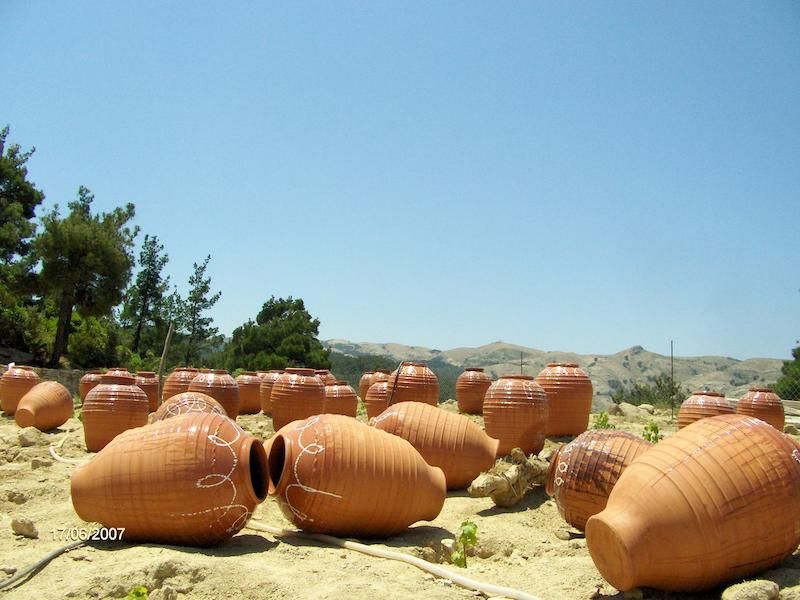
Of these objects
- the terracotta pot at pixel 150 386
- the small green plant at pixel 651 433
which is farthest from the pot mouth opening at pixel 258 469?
the terracotta pot at pixel 150 386

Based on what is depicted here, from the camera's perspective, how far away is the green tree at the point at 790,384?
2881 centimetres

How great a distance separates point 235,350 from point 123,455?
2971cm

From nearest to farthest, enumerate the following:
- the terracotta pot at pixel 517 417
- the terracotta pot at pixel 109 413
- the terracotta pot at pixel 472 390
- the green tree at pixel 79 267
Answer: the terracotta pot at pixel 517 417 < the terracotta pot at pixel 109 413 < the terracotta pot at pixel 472 390 < the green tree at pixel 79 267

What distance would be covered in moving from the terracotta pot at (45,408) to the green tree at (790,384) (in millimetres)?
26024

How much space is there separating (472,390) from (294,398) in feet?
13.3

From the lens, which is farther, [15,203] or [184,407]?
[15,203]

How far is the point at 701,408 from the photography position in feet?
36.7

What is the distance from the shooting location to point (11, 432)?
1277 cm

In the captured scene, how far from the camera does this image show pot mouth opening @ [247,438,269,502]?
5.64 metres

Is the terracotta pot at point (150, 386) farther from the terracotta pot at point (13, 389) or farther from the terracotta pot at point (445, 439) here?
the terracotta pot at point (445, 439)

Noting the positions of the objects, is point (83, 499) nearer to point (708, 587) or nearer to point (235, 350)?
point (708, 587)

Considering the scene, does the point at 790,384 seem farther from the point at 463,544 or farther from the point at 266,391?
the point at 463,544

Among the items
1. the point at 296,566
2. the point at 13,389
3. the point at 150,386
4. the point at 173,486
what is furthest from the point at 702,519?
the point at 13,389

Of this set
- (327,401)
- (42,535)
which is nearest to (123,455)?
(42,535)
